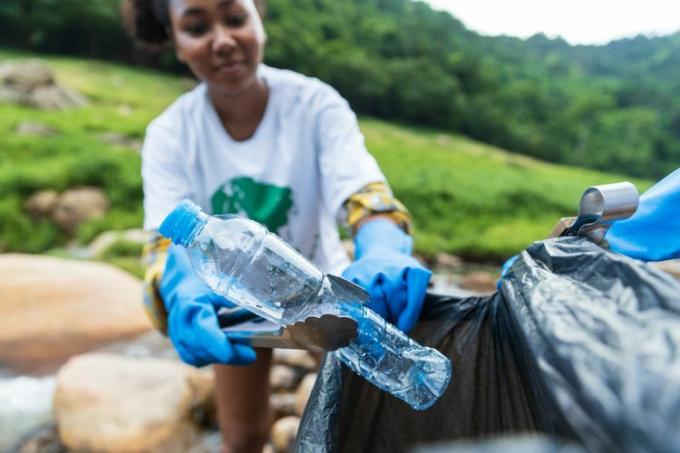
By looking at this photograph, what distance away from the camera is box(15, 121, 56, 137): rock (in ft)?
27.8

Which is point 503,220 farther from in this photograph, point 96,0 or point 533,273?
point 96,0

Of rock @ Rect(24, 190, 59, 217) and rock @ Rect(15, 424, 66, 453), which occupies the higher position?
rock @ Rect(15, 424, 66, 453)

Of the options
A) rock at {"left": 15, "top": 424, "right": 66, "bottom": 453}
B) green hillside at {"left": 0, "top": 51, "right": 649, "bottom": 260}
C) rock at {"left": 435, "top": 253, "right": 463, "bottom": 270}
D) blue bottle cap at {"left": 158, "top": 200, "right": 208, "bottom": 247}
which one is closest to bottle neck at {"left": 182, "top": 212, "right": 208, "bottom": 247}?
blue bottle cap at {"left": 158, "top": 200, "right": 208, "bottom": 247}

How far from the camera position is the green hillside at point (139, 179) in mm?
6457

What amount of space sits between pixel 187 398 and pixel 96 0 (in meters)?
19.3

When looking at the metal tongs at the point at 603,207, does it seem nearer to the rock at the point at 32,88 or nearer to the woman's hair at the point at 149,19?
the woman's hair at the point at 149,19

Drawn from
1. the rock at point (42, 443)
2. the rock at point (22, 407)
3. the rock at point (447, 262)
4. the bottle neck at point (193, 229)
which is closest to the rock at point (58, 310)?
the rock at point (22, 407)

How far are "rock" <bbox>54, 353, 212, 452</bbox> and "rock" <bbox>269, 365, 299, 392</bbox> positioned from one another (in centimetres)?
43

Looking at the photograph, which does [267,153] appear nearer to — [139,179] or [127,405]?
[127,405]

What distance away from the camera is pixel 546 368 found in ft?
1.65

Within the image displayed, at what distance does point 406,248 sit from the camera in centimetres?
121

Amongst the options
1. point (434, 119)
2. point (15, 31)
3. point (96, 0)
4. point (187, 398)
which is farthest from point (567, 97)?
point (187, 398)

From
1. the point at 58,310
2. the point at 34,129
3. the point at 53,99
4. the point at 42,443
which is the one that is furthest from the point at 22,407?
the point at 53,99

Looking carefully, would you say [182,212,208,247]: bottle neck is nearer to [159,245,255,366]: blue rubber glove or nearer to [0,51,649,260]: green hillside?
[159,245,255,366]: blue rubber glove
